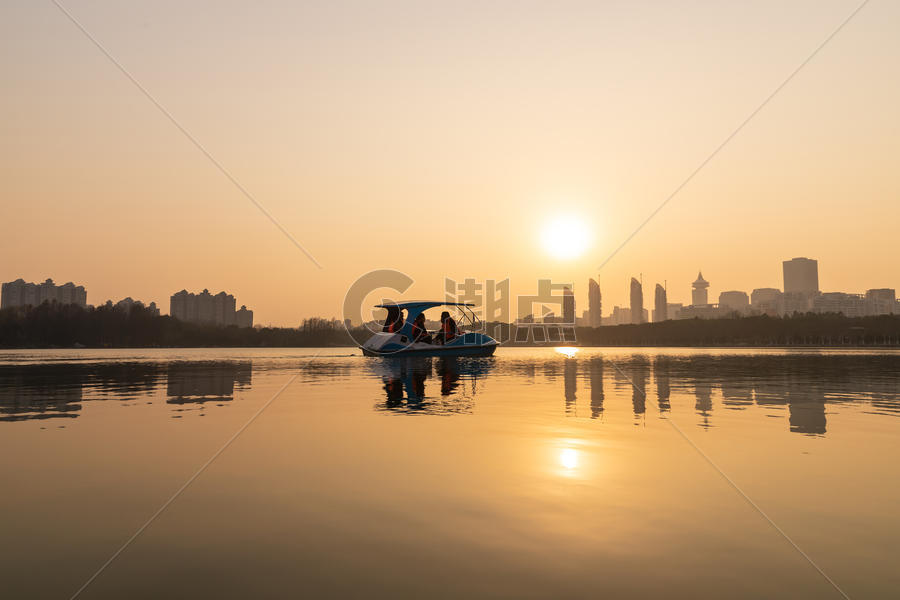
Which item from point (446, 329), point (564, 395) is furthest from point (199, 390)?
point (446, 329)

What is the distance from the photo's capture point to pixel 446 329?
1864 inches

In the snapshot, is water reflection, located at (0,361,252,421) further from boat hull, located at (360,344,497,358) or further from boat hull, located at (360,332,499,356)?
boat hull, located at (360,344,497,358)

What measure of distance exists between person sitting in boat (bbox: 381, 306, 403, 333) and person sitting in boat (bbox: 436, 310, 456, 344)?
11.3 feet

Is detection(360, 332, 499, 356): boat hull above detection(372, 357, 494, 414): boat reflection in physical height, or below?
above

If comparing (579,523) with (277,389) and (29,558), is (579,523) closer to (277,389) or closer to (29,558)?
(29,558)

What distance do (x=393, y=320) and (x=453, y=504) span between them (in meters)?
38.9

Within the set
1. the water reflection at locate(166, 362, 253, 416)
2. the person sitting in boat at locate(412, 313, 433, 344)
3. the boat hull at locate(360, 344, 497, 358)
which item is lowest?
the water reflection at locate(166, 362, 253, 416)

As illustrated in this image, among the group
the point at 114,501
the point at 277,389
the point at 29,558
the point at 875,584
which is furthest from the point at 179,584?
the point at 277,389

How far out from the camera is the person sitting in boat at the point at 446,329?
152 feet

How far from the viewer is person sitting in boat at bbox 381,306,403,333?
4559 centimetres

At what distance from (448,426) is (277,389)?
12339 mm

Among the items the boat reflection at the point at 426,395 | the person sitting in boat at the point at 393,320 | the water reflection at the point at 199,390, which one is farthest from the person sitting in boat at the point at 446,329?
the water reflection at the point at 199,390

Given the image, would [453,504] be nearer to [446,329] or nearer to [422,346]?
[422,346]

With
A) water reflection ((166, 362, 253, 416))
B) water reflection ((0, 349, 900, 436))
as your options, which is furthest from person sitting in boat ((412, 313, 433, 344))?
water reflection ((166, 362, 253, 416))
